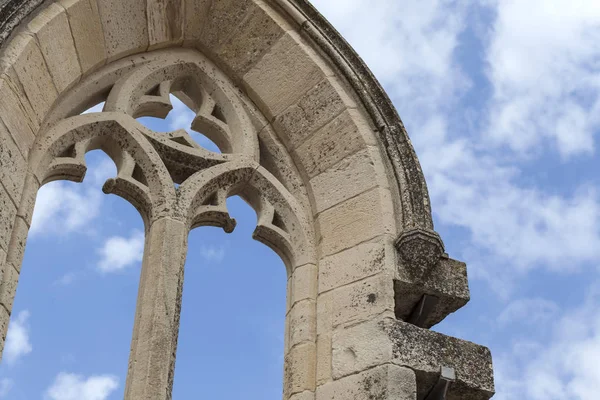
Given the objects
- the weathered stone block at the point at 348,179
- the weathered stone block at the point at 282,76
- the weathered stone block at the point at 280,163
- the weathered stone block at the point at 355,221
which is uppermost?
the weathered stone block at the point at 282,76

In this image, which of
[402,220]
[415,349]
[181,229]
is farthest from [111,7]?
[415,349]

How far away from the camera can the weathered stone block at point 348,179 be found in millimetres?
6488

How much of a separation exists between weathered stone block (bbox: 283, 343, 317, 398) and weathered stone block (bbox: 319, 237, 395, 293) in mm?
413

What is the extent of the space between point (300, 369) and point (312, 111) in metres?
1.87

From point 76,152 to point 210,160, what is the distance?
84 centimetres

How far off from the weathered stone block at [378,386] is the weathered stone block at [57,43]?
2392 millimetres

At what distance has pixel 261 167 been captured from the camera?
6.67 m

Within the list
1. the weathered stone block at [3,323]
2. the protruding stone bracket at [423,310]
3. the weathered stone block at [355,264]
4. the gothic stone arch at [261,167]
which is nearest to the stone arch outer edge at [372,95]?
the gothic stone arch at [261,167]

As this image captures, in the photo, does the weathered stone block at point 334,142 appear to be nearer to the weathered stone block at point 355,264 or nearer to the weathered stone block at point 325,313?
the weathered stone block at point 355,264

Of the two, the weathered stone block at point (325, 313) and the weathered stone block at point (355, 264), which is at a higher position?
the weathered stone block at point (355, 264)

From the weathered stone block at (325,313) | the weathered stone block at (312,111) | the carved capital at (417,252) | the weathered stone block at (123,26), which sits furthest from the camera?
the weathered stone block at (312,111)

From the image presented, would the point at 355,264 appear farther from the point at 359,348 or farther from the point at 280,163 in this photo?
the point at 280,163

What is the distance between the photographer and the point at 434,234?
20.2 feet

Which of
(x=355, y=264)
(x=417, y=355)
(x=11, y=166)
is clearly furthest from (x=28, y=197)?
(x=417, y=355)
